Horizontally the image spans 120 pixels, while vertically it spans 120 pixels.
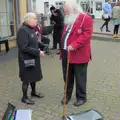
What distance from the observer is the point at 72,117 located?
3232mm

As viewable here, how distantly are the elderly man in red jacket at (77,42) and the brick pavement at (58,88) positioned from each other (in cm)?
41

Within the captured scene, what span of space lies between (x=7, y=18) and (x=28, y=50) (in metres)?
5.75

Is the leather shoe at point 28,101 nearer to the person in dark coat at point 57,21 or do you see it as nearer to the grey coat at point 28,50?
the grey coat at point 28,50

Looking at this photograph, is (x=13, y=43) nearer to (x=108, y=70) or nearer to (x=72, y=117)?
(x=108, y=70)

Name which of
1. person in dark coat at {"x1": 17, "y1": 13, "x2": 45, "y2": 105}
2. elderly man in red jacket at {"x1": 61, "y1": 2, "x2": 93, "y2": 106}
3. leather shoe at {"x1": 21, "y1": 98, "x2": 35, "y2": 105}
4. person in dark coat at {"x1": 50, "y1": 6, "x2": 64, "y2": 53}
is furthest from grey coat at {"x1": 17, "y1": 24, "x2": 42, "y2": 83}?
person in dark coat at {"x1": 50, "y1": 6, "x2": 64, "y2": 53}

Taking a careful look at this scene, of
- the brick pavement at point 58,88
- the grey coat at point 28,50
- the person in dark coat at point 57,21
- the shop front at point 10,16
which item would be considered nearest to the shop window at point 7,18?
the shop front at point 10,16

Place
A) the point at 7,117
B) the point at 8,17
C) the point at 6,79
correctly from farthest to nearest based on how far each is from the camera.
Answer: the point at 8,17 < the point at 6,79 < the point at 7,117

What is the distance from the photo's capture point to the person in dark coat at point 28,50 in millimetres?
4668

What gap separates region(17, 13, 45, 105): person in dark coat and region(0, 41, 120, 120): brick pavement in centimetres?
40

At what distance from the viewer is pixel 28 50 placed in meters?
4.67

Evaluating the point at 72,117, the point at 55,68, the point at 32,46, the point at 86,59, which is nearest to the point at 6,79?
the point at 55,68

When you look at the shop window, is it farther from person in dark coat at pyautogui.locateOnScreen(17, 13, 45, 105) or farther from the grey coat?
the grey coat

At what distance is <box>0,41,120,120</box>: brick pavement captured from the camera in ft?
15.6

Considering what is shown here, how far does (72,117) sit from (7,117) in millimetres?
749
